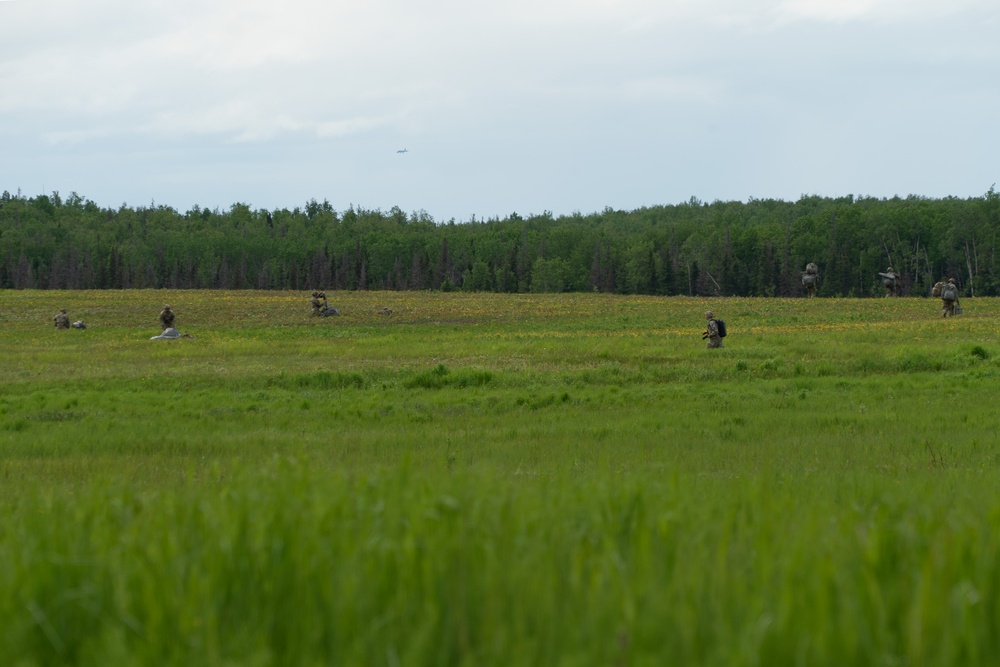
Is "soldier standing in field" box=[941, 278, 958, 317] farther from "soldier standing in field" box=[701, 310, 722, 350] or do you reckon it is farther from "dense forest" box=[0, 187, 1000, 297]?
"dense forest" box=[0, 187, 1000, 297]

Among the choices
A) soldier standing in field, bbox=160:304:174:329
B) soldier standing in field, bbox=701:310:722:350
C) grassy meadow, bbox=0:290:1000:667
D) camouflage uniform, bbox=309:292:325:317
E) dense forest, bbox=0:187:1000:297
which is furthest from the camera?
dense forest, bbox=0:187:1000:297

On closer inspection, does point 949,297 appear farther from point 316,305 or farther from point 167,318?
point 167,318

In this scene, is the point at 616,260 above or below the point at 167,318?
above

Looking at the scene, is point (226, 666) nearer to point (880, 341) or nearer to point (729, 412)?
point (729, 412)

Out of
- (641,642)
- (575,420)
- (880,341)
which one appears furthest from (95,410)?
(880,341)

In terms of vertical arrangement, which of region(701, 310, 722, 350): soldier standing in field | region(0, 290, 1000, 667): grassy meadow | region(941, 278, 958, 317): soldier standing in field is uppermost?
region(941, 278, 958, 317): soldier standing in field

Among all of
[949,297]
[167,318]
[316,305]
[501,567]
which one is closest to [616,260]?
[316,305]

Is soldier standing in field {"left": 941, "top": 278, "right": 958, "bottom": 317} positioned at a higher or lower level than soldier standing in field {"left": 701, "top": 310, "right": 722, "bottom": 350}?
higher

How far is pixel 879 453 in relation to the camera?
11820mm

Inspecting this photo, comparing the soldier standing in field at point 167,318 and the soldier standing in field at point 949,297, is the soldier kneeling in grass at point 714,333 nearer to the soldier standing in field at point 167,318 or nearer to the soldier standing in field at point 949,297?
the soldier standing in field at point 949,297

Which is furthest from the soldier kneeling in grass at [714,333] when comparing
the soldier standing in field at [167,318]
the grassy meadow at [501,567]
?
the soldier standing in field at [167,318]

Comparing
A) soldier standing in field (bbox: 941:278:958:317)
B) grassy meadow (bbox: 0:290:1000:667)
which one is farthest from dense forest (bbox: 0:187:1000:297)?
grassy meadow (bbox: 0:290:1000:667)

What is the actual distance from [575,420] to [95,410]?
831 centimetres

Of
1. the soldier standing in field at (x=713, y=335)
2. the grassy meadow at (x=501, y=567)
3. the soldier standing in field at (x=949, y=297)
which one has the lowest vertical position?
the soldier standing in field at (x=713, y=335)
